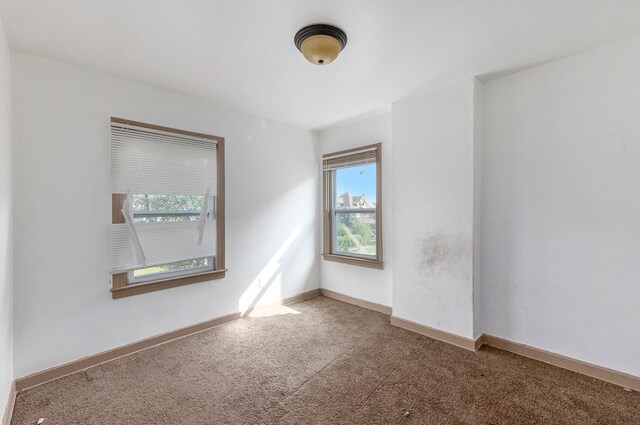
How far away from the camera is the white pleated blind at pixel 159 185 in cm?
257

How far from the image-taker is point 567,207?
2344mm

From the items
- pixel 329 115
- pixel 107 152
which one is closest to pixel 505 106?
pixel 329 115

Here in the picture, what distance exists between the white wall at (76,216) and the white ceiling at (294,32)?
9.5 inches

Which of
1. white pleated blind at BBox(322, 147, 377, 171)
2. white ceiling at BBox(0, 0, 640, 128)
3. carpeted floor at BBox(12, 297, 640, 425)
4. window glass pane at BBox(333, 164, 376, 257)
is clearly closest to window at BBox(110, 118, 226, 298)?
white ceiling at BBox(0, 0, 640, 128)

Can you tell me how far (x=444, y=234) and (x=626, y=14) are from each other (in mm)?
1912

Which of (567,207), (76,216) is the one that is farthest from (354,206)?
(76,216)

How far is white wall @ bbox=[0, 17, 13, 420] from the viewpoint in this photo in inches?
69.9

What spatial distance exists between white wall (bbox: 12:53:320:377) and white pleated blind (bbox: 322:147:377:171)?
143 cm

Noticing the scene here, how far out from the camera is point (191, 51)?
7.15 ft

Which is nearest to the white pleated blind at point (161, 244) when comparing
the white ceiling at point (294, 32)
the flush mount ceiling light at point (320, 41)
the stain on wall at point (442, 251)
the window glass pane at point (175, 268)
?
the window glass pane at point (175, 268)

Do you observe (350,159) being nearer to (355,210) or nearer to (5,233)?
(355,210)

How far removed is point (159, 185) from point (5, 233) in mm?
1108

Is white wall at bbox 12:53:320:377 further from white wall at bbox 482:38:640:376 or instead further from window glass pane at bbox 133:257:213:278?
white wall at bbox 482:38:640:376

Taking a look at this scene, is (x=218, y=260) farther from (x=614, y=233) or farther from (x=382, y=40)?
(x=614, y=233)
